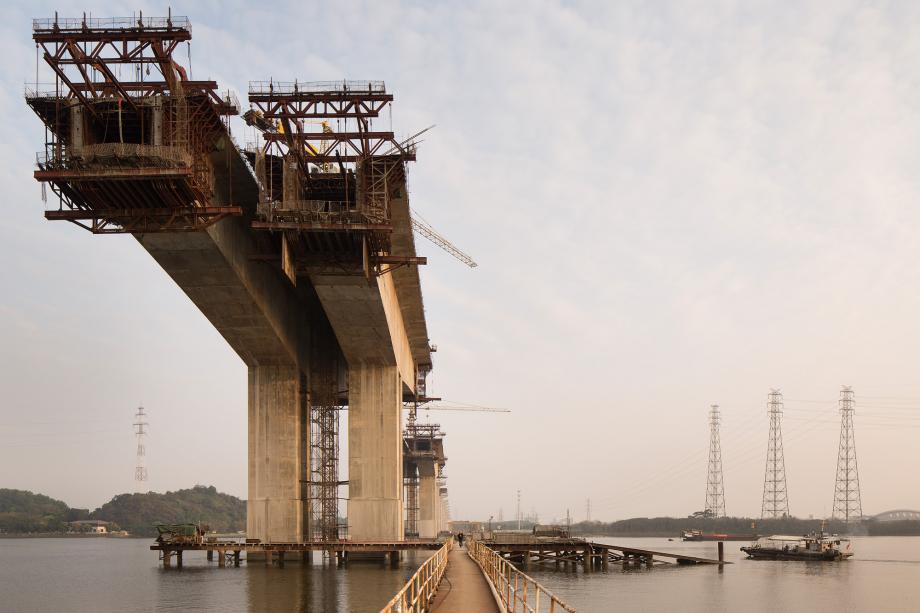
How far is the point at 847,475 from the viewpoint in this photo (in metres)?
150

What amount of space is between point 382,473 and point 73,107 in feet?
99.1

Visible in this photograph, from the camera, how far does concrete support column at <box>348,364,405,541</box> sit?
189 feet

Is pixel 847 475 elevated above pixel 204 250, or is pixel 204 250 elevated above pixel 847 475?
pixel 204 250

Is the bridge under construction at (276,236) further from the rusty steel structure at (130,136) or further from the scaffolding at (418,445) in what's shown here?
the scaffolding at (418,445)

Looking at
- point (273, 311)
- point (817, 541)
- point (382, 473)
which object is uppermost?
point (273, 311)

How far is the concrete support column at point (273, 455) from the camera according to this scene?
56531 millimetres

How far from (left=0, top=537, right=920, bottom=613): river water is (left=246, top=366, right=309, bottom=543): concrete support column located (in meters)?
2.68

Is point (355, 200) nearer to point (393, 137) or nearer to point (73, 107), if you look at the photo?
point (393, 137)

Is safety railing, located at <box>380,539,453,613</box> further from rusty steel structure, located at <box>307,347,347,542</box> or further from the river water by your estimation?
rusty steel structure, located at <box>307,347,347,542</box>

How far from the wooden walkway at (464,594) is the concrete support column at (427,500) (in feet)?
330

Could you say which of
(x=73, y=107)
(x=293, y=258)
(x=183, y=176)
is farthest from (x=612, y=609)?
(x=73, y=107)

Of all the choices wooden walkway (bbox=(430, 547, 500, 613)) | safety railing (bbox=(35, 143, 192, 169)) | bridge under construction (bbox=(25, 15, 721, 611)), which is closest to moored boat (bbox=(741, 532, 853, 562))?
bridge under construction (bbox=(25, 15, 721, 611))

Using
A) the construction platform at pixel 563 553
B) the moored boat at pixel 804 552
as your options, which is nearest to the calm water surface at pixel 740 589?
the construction platform at pixel 563 553

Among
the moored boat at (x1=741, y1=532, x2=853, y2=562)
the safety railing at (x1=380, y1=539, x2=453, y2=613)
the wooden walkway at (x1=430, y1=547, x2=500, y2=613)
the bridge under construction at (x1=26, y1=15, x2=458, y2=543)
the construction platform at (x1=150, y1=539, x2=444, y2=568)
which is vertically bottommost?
the moored boat at (x1=741, y1=532, x2=853, y2=562)
